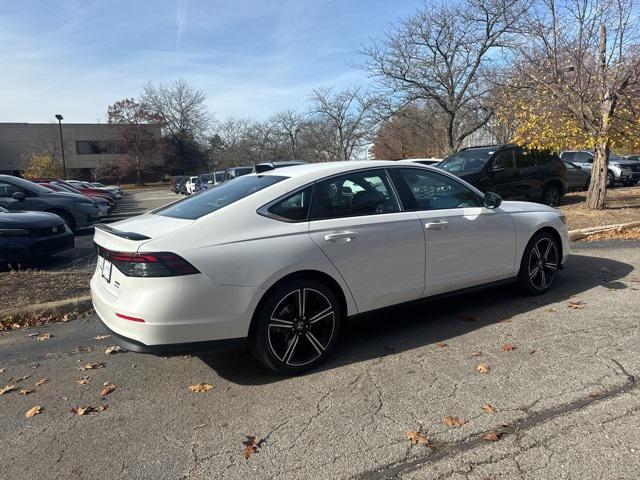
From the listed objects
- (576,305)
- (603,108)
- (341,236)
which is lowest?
(576,305)

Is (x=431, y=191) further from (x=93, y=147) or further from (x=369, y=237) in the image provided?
(x=93, y=147)

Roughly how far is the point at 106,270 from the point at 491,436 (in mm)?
2950

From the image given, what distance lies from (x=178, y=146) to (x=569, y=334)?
6730cm

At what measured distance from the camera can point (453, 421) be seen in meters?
3.04

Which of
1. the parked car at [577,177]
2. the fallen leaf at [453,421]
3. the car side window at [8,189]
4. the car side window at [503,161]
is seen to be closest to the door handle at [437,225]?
the fallen leaf at [453,421]

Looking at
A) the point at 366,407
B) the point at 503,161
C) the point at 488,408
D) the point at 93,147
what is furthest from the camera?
the point at 93,147

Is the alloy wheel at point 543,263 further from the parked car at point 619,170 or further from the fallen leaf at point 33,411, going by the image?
the parked car at point 619,170

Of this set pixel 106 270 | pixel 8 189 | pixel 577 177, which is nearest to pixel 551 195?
pixel 577 177

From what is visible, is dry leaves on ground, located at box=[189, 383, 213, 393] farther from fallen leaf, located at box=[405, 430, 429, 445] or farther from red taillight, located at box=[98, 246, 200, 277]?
fallen leaf, located at box=[405, 430, 429, 445]

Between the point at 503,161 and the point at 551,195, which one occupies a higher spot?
the point at 503,161

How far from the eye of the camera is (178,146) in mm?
66688

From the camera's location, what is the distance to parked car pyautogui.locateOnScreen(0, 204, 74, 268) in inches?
281

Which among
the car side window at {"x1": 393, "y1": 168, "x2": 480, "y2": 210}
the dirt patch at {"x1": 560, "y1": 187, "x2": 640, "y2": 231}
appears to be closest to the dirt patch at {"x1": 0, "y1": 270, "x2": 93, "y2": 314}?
the car side window at {"x1": 393, "y1": 168, "x2": 480, "y2": 210}

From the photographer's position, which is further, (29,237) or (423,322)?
(29,237)
